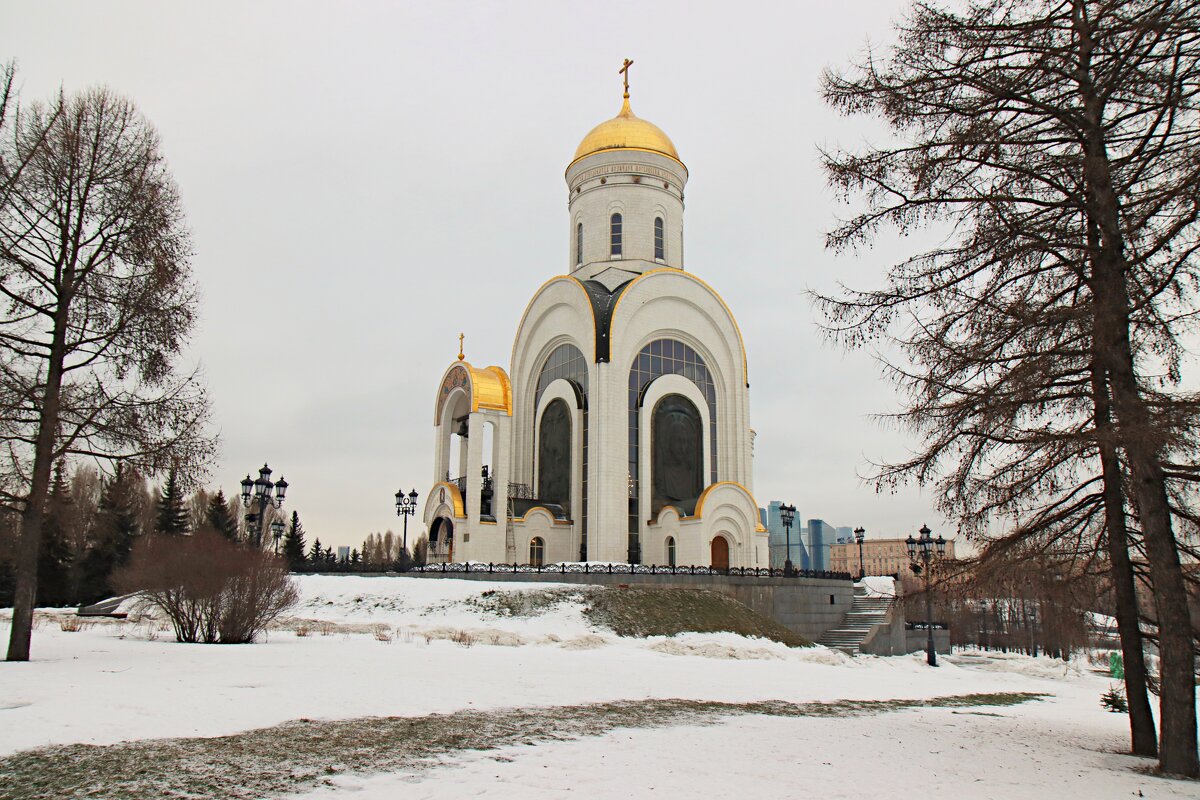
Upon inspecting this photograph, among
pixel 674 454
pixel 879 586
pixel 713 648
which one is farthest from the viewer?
pixel 674 454

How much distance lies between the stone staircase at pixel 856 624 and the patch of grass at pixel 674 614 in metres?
4.33

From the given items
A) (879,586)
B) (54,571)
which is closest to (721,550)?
(879,586)

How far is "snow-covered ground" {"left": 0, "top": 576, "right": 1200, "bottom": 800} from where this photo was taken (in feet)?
20.0

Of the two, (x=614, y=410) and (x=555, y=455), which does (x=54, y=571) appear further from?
(x=614, y=410)

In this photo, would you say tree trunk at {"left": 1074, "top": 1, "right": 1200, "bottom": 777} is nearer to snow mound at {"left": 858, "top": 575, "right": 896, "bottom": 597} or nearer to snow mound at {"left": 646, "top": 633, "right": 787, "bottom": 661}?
snow mound at {"left": 646, "top": 633, "right": 787, "bottom": 661}

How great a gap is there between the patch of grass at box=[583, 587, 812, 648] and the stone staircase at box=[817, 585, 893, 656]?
14.2 ft

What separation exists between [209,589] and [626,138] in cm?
2898

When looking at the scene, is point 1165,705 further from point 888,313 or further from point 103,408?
point 103,408

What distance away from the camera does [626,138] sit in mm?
37812

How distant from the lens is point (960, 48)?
28.9 ft

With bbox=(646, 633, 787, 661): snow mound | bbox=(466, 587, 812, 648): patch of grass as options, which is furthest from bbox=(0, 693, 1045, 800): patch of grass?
bbox=(466, 587, 812, 648): patch of grass

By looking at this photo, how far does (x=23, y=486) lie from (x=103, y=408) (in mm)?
1530

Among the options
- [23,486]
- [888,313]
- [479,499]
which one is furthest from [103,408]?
[479,499]

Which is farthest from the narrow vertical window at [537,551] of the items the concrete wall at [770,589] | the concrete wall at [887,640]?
the concrete wall at [887,640]
